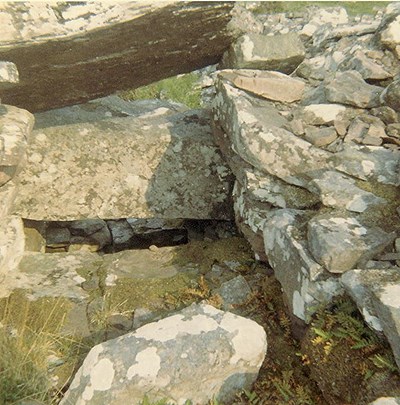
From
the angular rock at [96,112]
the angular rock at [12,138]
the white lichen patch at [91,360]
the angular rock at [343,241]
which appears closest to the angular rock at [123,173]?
the angular rock at [96,112]

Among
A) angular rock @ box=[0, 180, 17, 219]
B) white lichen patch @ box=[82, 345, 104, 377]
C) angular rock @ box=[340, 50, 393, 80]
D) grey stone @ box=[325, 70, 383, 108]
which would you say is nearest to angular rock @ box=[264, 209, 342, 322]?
grey stone @ box=[325, 70, 383, 108]

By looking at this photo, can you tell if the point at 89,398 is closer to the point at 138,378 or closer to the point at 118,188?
the point at 138,378

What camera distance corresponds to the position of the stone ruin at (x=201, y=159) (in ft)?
13.3

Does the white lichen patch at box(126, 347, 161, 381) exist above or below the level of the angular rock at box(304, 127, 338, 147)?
below

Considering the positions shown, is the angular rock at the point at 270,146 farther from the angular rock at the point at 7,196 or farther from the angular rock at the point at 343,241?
the angular rock at the point at 7,196

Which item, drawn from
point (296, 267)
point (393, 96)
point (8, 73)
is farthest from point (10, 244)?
point (393, 96)

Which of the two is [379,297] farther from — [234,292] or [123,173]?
[123,173]

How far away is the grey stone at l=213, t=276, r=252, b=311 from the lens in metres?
5.05

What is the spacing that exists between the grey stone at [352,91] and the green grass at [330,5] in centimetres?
563

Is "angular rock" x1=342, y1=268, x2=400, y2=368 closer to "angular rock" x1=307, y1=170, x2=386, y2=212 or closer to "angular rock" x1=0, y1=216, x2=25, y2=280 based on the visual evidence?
"angular rock" x1=307, y1=170, x2=386, y2=212

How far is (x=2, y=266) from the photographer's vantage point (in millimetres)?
5668

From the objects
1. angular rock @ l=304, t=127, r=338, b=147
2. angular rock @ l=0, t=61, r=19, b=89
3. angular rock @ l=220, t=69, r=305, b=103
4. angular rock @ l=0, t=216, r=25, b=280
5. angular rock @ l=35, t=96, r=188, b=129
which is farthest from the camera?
angular rock @ l=35, t=96, r=188, b=129

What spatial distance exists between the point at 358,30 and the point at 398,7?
607 millimetres

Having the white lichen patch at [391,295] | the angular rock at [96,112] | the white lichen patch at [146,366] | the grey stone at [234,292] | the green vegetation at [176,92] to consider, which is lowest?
the green vegetation at [176,92]
